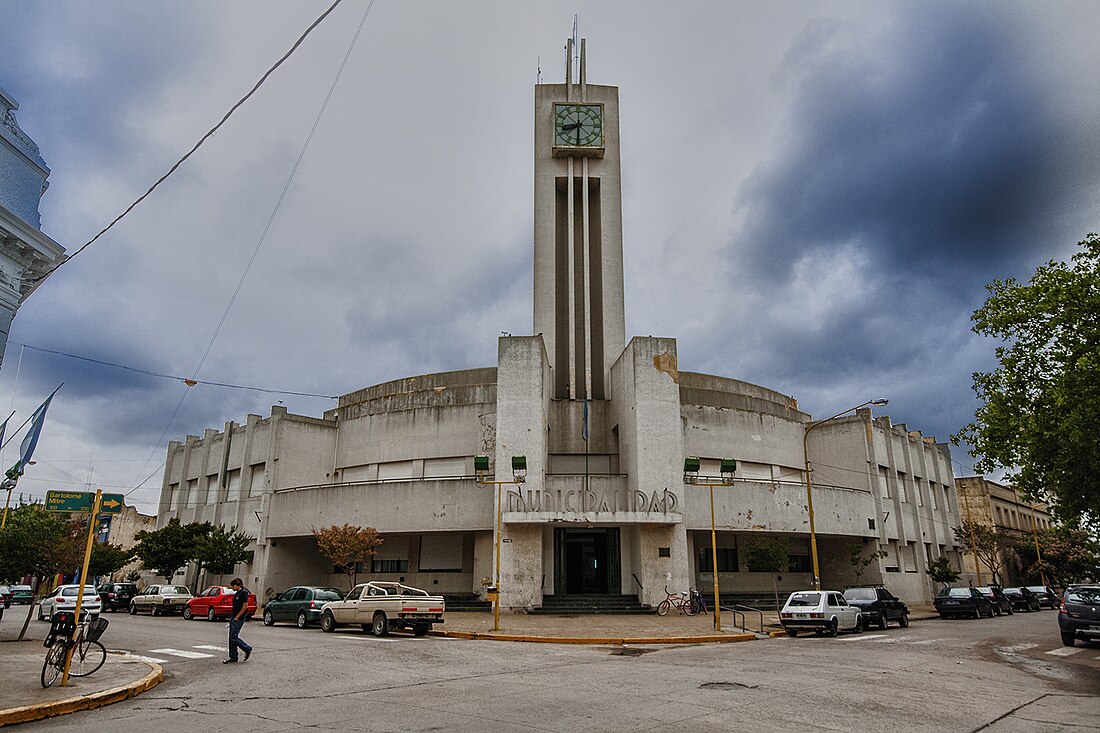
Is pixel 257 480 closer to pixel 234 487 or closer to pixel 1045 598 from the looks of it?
pixel 234 487

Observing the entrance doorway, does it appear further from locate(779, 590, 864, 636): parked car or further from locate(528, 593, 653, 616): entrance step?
locate(779, 590, 864, 636): parked car

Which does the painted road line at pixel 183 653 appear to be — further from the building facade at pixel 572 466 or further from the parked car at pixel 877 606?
the parked car at pixel 877 606

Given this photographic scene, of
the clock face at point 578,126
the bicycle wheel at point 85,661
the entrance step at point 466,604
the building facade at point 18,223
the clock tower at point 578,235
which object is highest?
the clock face at point 578,126

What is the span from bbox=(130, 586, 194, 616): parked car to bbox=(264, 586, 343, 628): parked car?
780 cm

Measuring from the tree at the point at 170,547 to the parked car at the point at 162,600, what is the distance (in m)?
5.08

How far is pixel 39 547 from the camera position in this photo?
2667cm

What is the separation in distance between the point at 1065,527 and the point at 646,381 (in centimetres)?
1598

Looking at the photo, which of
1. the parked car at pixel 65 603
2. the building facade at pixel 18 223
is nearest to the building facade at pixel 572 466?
the parked car at pixel 65 603

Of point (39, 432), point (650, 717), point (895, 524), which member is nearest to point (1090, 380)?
point (650, 717)

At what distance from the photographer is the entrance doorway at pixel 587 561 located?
32.5 metres

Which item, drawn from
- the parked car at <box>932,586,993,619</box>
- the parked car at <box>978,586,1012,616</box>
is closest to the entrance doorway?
the parked car at <box>932,586,993,619</box>

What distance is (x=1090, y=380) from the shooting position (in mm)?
18125

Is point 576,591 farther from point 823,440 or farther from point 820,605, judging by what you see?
point 823,440

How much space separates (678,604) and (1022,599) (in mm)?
26232
